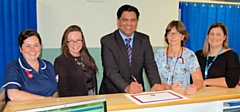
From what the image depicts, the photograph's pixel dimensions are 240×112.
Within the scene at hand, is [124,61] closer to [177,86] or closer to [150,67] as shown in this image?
[150,67]

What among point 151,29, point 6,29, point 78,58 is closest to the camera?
point 78,58

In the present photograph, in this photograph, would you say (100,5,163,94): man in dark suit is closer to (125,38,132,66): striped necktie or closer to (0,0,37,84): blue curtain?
(125,38,132,66): striped necktie

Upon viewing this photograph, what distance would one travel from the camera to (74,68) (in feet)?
6.66

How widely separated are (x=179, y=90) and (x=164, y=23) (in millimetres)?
2480

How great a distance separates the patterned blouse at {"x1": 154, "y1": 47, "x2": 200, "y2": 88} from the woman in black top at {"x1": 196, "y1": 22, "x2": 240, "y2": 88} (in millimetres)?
201

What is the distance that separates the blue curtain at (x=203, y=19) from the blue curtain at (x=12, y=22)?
2.52 meters

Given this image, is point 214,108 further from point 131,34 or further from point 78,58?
point 78,58

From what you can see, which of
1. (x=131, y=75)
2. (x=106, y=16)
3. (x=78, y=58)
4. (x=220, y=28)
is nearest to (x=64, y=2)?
(x=106, y=16)

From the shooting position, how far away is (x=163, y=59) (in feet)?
7.11

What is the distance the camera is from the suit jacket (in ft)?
6.90

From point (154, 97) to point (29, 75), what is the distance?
1009 mm

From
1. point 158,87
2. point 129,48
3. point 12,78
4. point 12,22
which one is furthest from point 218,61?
point 12,22

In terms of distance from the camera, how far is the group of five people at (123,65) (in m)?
1.92

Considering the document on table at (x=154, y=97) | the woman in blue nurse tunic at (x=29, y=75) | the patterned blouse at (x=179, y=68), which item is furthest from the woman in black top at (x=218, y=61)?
the woman in blue nurse tunic at (x=29, y=75)
